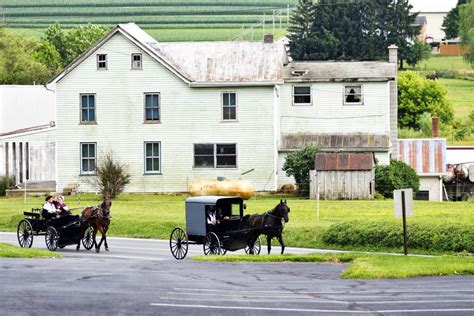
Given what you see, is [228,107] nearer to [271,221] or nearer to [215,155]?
[215,155]

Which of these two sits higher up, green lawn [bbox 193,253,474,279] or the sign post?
the sign post

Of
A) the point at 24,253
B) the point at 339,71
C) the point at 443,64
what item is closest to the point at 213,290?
the point at 24,253

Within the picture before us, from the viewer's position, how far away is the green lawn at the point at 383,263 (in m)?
28.9

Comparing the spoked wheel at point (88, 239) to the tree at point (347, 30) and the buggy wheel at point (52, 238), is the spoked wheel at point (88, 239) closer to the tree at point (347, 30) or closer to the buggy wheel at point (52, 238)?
the buggy wheel at point (52, 238)

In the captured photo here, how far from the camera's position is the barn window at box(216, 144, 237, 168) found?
66062mm

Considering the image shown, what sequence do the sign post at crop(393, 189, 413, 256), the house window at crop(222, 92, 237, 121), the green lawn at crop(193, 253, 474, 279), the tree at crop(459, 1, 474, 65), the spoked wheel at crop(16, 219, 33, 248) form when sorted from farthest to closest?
the tree at crop(459, 1, 474, 65) → the house window at crop(222, 92, 237, 121) → the spoked wheel at crop(16, 219, 33, 248) → the sign post at crop(393, 189, 413, 256) → the green lawn at crop(193, 253, 474, 279)

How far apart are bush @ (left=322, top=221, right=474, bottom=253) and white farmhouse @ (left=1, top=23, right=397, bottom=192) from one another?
942 inches

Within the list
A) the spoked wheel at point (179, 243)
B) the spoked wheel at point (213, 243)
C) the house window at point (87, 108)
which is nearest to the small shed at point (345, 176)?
the house window at point (87, 108)

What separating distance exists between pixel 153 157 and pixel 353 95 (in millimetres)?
11059

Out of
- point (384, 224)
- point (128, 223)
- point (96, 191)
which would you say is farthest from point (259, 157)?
point (384, 224)

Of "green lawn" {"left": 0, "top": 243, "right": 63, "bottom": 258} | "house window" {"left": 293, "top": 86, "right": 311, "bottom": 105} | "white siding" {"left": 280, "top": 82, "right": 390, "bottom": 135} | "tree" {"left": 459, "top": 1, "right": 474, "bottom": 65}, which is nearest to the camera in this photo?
"green lawn" {"left": 0, "top": 243, "right": 63, "bottom": 258}

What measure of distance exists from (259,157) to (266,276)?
3715cm

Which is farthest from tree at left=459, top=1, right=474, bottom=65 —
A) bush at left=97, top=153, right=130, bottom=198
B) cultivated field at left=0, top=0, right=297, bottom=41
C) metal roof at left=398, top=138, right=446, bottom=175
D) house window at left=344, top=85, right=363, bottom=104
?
bush at left=97, top=153, right=130, bottom=198

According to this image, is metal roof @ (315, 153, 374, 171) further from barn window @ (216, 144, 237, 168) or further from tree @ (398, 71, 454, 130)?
tree @ (398, 71, 454, 130)
